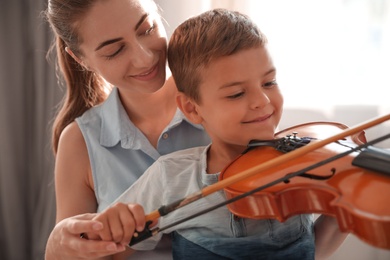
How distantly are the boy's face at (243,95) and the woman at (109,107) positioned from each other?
8.4 inches

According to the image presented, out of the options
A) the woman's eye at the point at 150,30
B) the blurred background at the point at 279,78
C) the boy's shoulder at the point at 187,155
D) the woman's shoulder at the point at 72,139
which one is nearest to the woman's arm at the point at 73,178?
the woman's shoulder at the point at 72,139

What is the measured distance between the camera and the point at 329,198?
794 mm

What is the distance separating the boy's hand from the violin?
1 cm

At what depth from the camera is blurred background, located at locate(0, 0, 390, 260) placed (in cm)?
169

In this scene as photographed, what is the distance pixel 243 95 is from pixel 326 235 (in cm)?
35

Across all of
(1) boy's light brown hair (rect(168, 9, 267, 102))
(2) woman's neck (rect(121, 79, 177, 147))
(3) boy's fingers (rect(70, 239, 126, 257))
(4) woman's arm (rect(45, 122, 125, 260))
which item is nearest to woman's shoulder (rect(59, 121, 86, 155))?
(4) woman's arm (rect(45, 122, 125, 260))

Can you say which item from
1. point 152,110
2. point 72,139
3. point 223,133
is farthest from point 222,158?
point 72,139

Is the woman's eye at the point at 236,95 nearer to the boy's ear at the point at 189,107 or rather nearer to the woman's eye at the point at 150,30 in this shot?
the boy's ear at the point at 189,107

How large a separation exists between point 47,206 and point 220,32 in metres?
1.31

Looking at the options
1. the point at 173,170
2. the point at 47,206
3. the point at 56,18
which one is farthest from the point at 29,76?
the point at 173,170

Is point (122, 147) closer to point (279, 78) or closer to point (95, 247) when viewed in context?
point (95, 247)

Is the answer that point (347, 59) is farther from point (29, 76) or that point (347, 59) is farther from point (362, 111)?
point (29, 76)

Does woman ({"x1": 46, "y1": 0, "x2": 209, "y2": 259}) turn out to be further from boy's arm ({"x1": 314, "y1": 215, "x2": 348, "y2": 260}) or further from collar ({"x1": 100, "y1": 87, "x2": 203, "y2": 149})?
boy's arm ({"x1": 314, "y1": 215, "x2": 348, "y2": 260})

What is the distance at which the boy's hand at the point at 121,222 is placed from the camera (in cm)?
83
